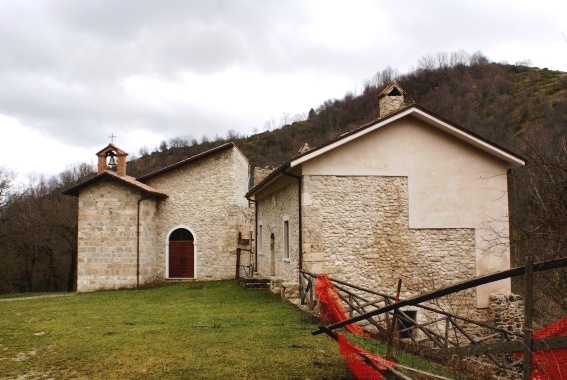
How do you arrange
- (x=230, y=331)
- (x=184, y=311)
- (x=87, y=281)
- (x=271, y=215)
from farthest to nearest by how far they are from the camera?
(x=87, y=281) < (x=271, y=215) < (x=184, y=311) < (x=230, y=331)

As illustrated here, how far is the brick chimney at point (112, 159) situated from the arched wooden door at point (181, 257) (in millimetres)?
4216

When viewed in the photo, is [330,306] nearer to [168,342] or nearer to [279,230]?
[168,342]

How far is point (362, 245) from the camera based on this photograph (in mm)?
13867

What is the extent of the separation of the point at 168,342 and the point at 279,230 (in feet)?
28.6

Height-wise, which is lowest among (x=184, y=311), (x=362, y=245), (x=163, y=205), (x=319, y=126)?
(x=184, y=311)

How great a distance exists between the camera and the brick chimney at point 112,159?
23953mm

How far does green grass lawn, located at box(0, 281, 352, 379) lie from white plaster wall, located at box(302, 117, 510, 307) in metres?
4.49

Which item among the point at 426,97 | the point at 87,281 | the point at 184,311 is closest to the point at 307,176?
the point at 184,311

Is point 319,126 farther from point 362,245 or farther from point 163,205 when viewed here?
point 362,245

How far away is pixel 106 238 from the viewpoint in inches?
818

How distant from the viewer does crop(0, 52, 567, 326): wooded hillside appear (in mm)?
9742

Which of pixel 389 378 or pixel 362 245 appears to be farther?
pixel 362 245

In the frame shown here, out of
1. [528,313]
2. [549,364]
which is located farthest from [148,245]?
[528,313]

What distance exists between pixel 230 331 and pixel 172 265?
14.5 metres
